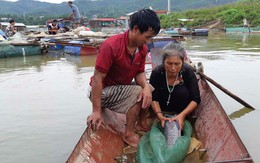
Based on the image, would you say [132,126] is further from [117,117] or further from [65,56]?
[65,56]

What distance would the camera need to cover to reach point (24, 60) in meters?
12.1

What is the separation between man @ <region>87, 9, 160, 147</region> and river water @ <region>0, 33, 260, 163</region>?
106cm

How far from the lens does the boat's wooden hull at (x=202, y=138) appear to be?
8.18 ft

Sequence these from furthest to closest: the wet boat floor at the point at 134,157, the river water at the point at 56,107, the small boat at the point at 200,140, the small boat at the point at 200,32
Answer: the small boat at the point at 200,32 → the river water at the point at 56,107 → the wet boat floor at the point at 134,157 → the small boat at the point at 200,140

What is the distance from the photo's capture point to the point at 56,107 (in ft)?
18.2

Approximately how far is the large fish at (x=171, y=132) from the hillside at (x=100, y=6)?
328ft

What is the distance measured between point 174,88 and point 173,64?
1.14 feet

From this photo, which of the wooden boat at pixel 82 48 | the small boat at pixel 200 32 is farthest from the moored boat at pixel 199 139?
the small boat at pixel 200 32

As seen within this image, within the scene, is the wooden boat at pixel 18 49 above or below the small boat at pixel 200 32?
below

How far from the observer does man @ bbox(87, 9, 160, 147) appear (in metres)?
2.72

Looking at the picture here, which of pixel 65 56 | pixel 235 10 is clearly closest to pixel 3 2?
pixel 235 10

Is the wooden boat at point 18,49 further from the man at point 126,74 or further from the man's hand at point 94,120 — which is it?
the man's hand at point 94,120

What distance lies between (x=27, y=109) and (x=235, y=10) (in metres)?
34.7

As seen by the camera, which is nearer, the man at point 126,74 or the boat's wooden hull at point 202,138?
the boat's wooden hull at point 202,138
